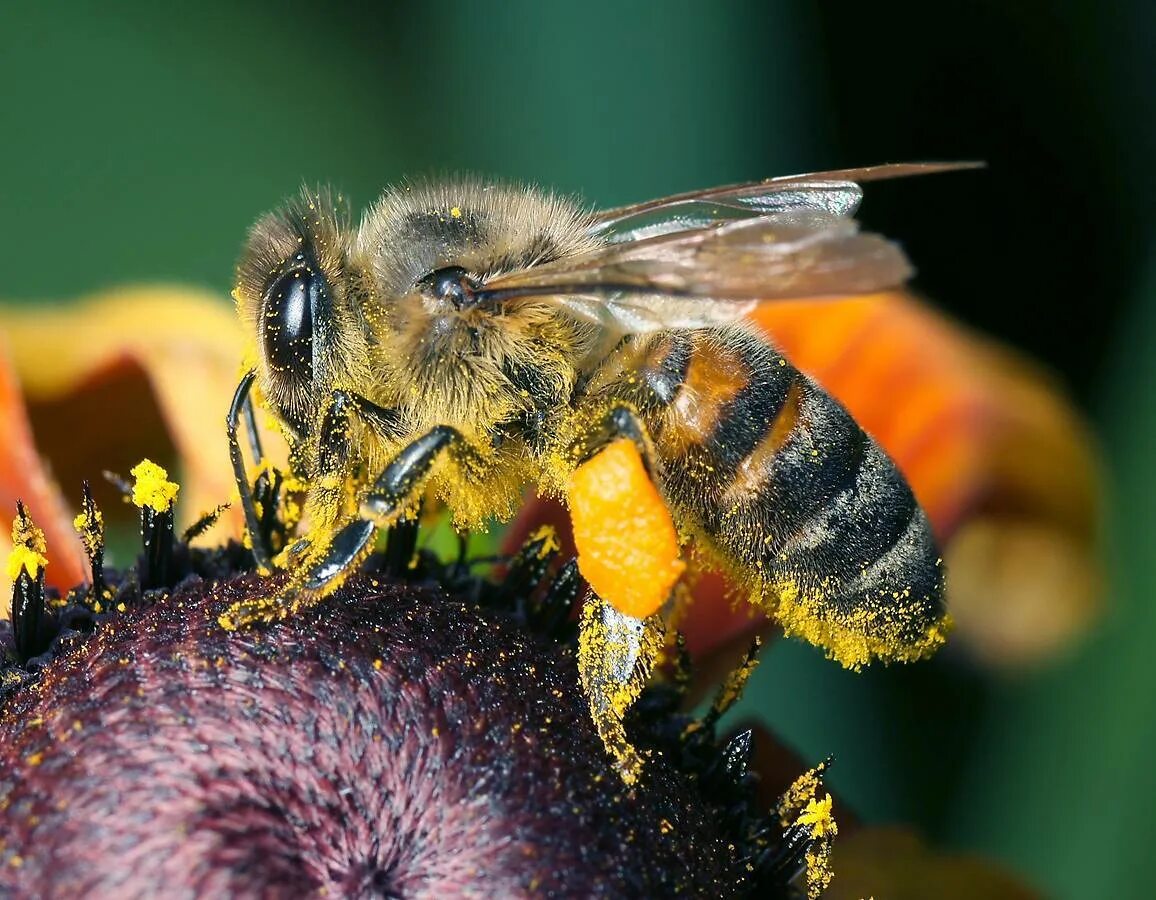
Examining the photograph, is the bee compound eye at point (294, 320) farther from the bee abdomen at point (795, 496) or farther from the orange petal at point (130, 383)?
the orange petal at point (130, 383)

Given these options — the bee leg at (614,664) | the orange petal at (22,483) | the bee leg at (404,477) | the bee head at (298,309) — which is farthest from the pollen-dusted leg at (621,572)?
the orange petal at (22,483)

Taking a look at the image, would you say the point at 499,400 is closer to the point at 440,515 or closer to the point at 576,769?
the point at 440,515

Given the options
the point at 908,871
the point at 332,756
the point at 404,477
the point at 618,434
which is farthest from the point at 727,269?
the point at 908,871

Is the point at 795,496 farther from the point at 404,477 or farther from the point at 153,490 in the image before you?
the point at 153,490

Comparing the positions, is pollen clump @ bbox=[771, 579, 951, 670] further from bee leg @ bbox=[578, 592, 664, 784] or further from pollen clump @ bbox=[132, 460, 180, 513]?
pollen clump @ bbox=[132, 460, 180, 513]

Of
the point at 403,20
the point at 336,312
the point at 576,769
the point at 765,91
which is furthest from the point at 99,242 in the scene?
the point at 576,769

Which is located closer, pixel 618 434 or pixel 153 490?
pixel 618 434

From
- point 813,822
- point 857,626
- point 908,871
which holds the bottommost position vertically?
point 908,871
